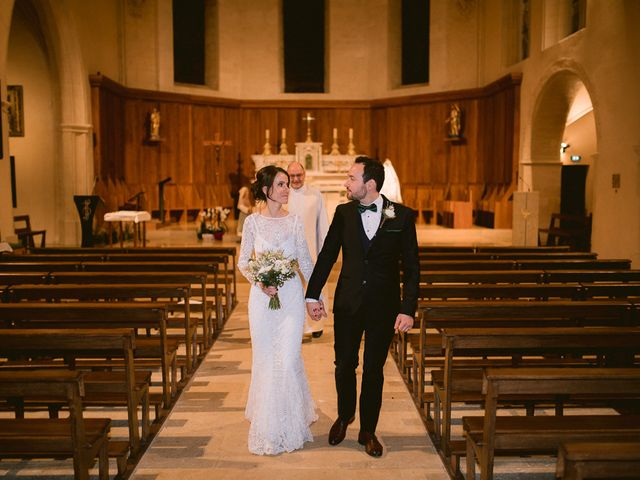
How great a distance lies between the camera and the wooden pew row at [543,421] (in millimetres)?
2627

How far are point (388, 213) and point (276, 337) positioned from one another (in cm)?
98

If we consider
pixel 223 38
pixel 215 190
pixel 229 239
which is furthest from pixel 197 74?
pixel 229 239

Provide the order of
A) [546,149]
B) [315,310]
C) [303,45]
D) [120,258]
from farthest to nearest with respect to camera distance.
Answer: [303,45], [546,149], [120,258], [315,310]

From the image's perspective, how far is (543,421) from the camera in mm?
3025

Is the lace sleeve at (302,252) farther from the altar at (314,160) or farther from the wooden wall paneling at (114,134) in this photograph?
the wooden wall paneling at (114,134)

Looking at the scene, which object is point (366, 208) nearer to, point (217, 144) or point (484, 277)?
point (484, 277)

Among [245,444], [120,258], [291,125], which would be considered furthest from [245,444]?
[291,125]

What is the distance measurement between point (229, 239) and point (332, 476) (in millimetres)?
10795

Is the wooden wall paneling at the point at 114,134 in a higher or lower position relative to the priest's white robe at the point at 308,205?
higher

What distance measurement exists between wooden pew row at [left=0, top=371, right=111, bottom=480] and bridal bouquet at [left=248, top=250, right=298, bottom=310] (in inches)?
46.7

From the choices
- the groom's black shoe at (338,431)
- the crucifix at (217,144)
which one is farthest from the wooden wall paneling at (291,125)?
the groom's black shoe at (338,431)

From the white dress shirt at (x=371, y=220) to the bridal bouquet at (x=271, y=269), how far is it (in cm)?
47

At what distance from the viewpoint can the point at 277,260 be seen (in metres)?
3.82

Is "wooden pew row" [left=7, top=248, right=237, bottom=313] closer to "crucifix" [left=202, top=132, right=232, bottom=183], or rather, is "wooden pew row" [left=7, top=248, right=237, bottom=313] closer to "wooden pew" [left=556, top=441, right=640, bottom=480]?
"wooden pew" [left=556, top=441, right=640, bottom=480]
